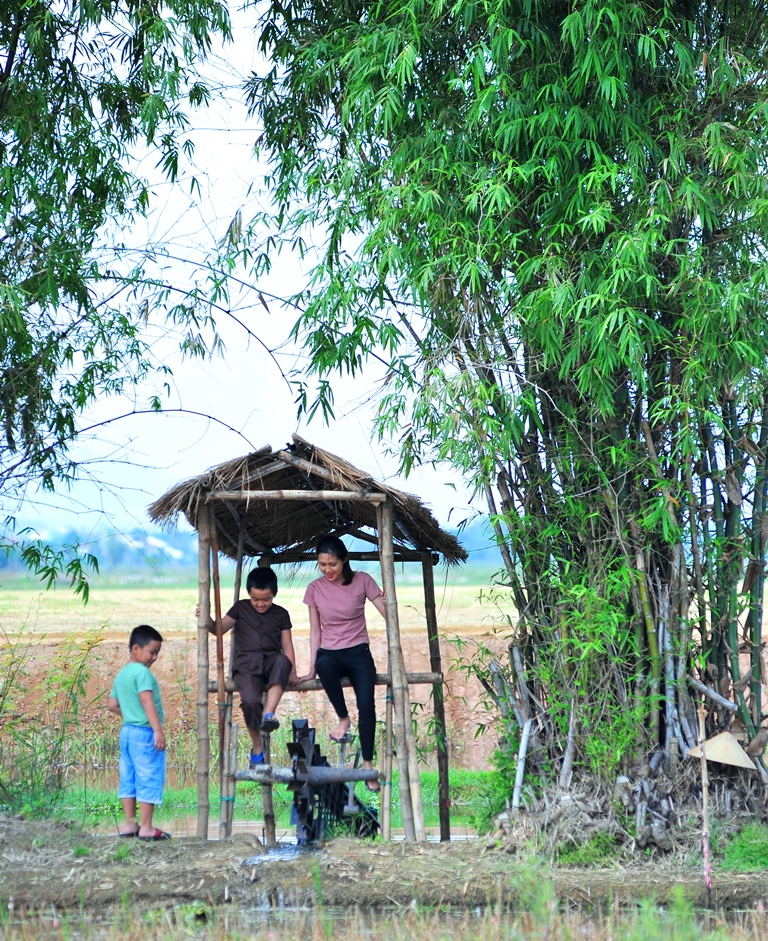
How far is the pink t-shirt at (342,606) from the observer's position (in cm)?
638

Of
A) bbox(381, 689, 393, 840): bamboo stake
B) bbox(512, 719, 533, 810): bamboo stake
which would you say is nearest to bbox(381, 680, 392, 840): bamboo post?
bbox(381, 689, 393, 840): bamboo stake

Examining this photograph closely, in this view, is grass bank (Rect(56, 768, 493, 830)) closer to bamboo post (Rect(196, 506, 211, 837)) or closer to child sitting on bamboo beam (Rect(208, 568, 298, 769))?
bamboo post (Rect(196, 506, 211, 837))

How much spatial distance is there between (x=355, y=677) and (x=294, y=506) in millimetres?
1406

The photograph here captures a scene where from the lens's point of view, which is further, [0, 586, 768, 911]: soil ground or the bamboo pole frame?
the bamboo pole frame

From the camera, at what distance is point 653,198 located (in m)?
5.52

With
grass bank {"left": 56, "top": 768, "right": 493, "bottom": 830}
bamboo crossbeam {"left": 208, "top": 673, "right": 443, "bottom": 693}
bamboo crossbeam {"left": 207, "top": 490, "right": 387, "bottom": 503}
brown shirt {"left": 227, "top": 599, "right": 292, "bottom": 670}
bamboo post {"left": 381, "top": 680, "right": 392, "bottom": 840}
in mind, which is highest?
bamboo crossbeam {"left": 207, "top": 490, "right": 387, "bottom": 503}

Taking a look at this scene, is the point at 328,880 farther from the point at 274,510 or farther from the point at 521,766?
the point at 274,510

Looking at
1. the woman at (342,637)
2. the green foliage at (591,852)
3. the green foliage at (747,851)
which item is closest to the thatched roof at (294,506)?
the woman at (342,637)

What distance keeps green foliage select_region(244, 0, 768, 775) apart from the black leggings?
0.79 m

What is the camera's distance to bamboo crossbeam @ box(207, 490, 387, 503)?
20.0 ft

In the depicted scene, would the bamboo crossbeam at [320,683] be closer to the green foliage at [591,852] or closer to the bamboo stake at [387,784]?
the bamboo stake at [387,784]

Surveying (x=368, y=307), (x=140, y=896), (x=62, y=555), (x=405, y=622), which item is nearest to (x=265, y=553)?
(x=62, y=555)

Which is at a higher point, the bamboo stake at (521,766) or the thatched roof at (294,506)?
the thatched roof at (294,506)

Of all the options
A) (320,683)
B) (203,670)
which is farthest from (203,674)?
(320,683)
